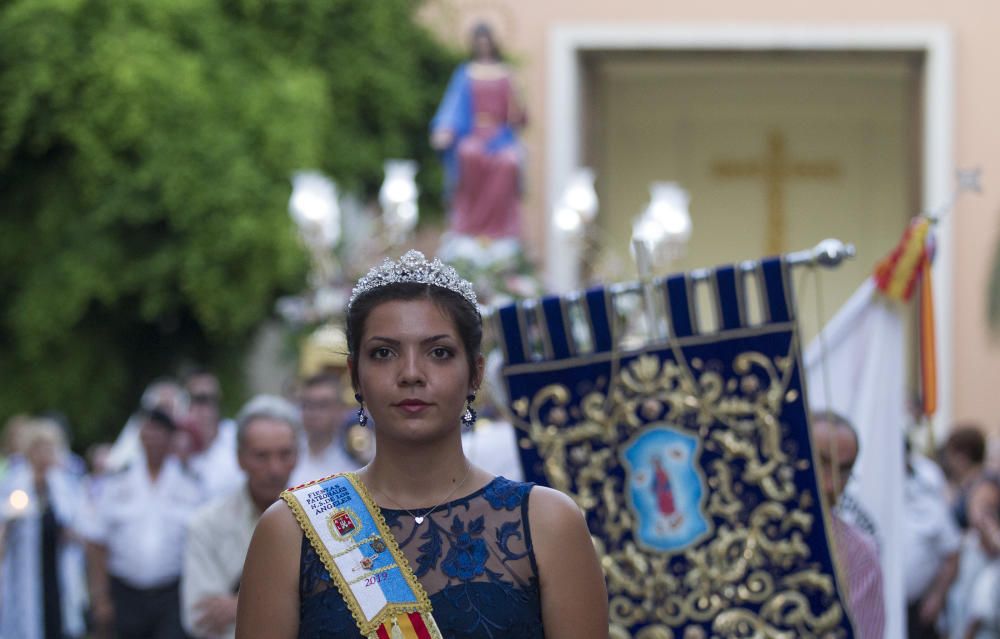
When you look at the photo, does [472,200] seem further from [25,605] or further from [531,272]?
[25,605]

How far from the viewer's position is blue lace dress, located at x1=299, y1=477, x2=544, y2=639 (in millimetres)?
3129

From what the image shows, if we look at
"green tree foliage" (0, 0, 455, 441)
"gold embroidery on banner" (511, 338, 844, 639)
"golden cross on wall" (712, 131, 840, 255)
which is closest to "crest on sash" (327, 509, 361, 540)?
"gold embroidery on banner" (511, 338, 844, 639)

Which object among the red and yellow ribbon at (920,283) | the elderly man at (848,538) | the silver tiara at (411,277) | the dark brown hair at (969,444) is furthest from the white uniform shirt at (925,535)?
the silver tiara at (411,277)

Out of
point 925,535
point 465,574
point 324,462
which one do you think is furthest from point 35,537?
point 465,574

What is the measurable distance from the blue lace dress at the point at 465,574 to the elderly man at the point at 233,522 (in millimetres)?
2679

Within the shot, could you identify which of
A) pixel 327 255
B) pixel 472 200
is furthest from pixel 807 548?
pixel 472 200

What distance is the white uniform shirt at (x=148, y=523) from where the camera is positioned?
9.03m

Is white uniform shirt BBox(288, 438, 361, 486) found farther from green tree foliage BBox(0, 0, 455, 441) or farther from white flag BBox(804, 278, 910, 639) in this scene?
green tree foliage BBox(0, 0, 455, 441)

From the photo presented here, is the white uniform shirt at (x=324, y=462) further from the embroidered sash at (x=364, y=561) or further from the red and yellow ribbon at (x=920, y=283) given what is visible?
the embroidered sash at (x=364, y=561)

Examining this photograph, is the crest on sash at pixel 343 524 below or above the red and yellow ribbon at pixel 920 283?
below

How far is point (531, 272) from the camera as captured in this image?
47.9 ft

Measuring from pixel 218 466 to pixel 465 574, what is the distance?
20.9 ft

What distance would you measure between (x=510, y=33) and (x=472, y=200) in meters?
3.96

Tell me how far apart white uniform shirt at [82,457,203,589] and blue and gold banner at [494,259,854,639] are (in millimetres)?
3622
